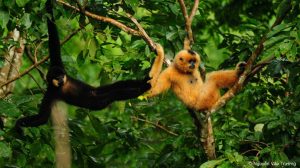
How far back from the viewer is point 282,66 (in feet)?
19.4

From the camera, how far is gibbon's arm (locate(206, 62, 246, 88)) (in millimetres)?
6910

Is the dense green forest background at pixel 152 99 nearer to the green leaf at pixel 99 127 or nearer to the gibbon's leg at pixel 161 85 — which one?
the green leaf at pixel 99 127

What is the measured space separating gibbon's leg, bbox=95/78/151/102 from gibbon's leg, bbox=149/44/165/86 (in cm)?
11

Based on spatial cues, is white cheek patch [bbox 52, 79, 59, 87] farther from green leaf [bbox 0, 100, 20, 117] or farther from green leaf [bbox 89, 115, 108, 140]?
green leaf [bbox 89, 115, 108, 140]

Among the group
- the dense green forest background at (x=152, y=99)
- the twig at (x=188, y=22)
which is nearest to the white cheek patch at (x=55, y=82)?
the dense green forest background at (x=152, y=99)

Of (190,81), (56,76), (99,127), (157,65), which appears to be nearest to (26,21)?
(56,76)

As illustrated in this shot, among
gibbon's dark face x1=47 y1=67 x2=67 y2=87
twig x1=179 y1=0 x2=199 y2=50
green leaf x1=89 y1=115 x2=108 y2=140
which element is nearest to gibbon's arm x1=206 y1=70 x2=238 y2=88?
twig x1=179 y1=0 x2=199 y2=50

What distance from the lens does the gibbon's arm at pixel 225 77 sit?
6.91 metres

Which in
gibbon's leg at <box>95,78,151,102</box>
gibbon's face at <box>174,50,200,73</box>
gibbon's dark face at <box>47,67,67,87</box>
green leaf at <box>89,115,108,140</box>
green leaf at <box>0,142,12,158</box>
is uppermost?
gibbon's face at <box>174,50,200,73</box>

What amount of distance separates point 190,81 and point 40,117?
2.16m

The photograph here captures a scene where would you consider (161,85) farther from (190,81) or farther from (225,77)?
(225,77)

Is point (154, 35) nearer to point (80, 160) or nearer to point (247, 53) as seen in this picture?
point (247, 53)

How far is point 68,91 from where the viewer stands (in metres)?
7.34

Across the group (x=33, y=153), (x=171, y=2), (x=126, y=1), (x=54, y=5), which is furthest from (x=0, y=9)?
(x=171, y=2)
